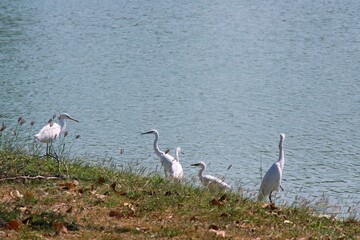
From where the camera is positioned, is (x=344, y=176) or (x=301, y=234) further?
(x=344, y=176)

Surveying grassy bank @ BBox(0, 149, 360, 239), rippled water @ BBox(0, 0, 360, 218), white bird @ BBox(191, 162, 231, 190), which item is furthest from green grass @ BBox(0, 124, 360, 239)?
rippled water @ BBox(0, 0, 360, 218)

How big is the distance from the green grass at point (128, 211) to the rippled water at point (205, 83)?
16.7 ft

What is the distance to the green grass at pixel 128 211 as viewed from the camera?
266 inches

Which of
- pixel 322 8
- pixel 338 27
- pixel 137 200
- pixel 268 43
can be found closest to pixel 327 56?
pixel 268 43

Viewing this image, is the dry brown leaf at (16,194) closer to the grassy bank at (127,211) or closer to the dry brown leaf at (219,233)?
the grassy bank at (127,211)

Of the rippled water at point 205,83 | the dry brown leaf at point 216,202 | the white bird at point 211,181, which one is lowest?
the rippled water at point 205,83

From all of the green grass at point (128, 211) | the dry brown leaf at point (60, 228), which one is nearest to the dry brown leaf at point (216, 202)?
the green grass at point (128, 211)

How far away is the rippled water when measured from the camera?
17.3 m

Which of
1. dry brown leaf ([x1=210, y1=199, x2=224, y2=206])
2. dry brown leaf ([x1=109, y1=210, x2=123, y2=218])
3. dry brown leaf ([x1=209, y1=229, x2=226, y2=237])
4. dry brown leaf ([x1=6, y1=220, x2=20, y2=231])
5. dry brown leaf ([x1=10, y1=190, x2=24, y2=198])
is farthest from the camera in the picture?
dry brown leaf ([x1=210, y1=199, x2=224, y2=206])

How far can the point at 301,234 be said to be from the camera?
7348 mm

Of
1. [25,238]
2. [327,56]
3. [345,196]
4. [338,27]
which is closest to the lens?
[25,238]

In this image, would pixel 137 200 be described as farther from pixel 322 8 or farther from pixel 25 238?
pixel 322 8

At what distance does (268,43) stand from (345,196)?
17.3 metres

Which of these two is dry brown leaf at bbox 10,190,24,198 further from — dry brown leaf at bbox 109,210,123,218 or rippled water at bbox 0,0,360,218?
rippled water at bbox 0,0,360,218
